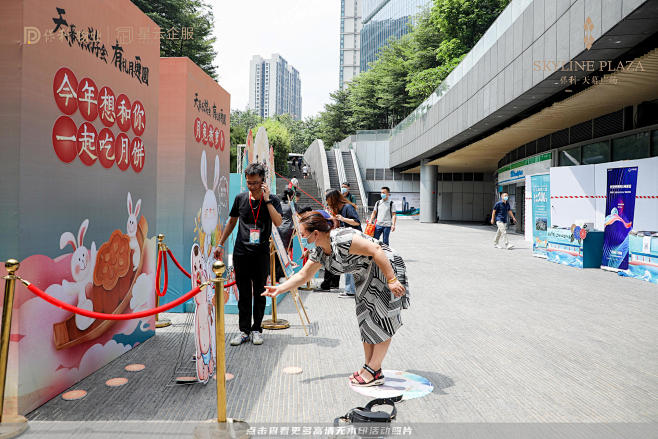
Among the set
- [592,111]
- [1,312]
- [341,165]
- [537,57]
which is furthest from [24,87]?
[341,165]

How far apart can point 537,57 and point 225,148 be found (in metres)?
8.13

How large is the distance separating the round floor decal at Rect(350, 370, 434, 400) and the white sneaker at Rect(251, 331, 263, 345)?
4.37 ft

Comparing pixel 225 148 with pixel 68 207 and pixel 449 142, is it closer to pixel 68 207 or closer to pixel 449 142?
pixel 68 207

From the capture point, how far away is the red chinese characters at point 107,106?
3.83 m

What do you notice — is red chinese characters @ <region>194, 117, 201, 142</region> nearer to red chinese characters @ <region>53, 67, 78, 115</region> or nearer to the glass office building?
red chinese characters @ <region>53, 67, 78, 115</region>

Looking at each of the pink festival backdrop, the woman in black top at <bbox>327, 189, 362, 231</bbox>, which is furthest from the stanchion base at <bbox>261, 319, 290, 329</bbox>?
the woman in black top at <bbox>327, 189, 362, 231</bbox>

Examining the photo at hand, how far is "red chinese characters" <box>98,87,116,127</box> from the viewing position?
3.83m

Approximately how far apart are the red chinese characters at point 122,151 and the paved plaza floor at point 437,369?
4.93 ft

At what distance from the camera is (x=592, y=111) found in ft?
43.1

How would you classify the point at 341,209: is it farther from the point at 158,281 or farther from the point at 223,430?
the point at 223,430

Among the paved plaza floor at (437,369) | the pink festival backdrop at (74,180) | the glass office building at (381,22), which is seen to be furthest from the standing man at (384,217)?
the glass office building at (381,22)

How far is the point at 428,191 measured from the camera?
30.4 meters

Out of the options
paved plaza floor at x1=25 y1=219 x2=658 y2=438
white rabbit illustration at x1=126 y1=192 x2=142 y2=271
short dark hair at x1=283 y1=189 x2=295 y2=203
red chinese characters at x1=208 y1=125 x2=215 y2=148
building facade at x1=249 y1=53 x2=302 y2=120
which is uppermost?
building facade at x1=249 y1=53 x2=302 y2=120

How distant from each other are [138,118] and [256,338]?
2406 millimetres
